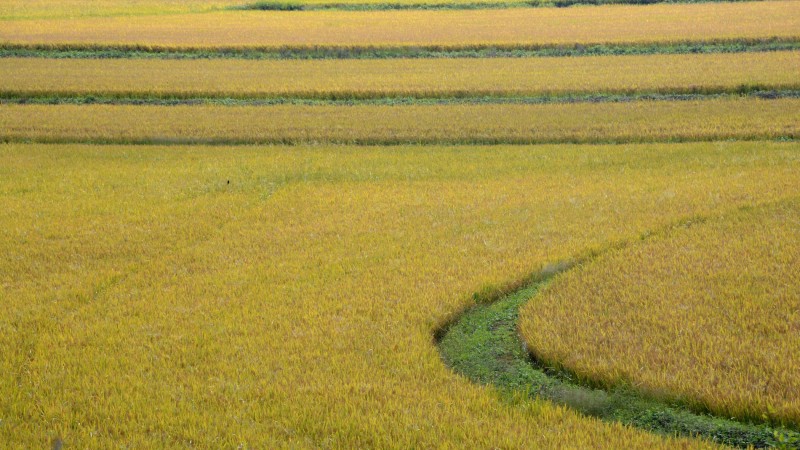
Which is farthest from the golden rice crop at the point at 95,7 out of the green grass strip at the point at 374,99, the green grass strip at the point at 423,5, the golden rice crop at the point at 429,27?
the green grass strip at the point at 374,99

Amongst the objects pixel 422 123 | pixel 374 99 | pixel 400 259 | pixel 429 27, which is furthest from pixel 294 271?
pixel 429 27

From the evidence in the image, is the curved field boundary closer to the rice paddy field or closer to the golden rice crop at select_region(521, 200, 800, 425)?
the rice paddy field

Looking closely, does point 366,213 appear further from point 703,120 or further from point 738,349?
point 703,120

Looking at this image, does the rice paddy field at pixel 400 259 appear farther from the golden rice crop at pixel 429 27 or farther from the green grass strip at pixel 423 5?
the green grass strip at pixel 423 5

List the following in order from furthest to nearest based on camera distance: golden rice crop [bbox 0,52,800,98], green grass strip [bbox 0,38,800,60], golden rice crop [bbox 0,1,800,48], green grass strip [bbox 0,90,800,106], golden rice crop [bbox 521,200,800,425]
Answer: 1. golden rice crop [bbox 0,1,800,48]
2. green grass strip [bbox 0,38,800,60]
3. golden rice crop [bbox 0,52,800,98]
4. green grass strip [bbox 0,90,800,106]
5. golden rice crop [bbox 521,200,800,425]

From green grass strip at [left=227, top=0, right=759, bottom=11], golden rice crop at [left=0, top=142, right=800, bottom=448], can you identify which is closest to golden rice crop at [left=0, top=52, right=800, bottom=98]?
golden rice crop at [left=0, top=142, right=800, bottom=448]
